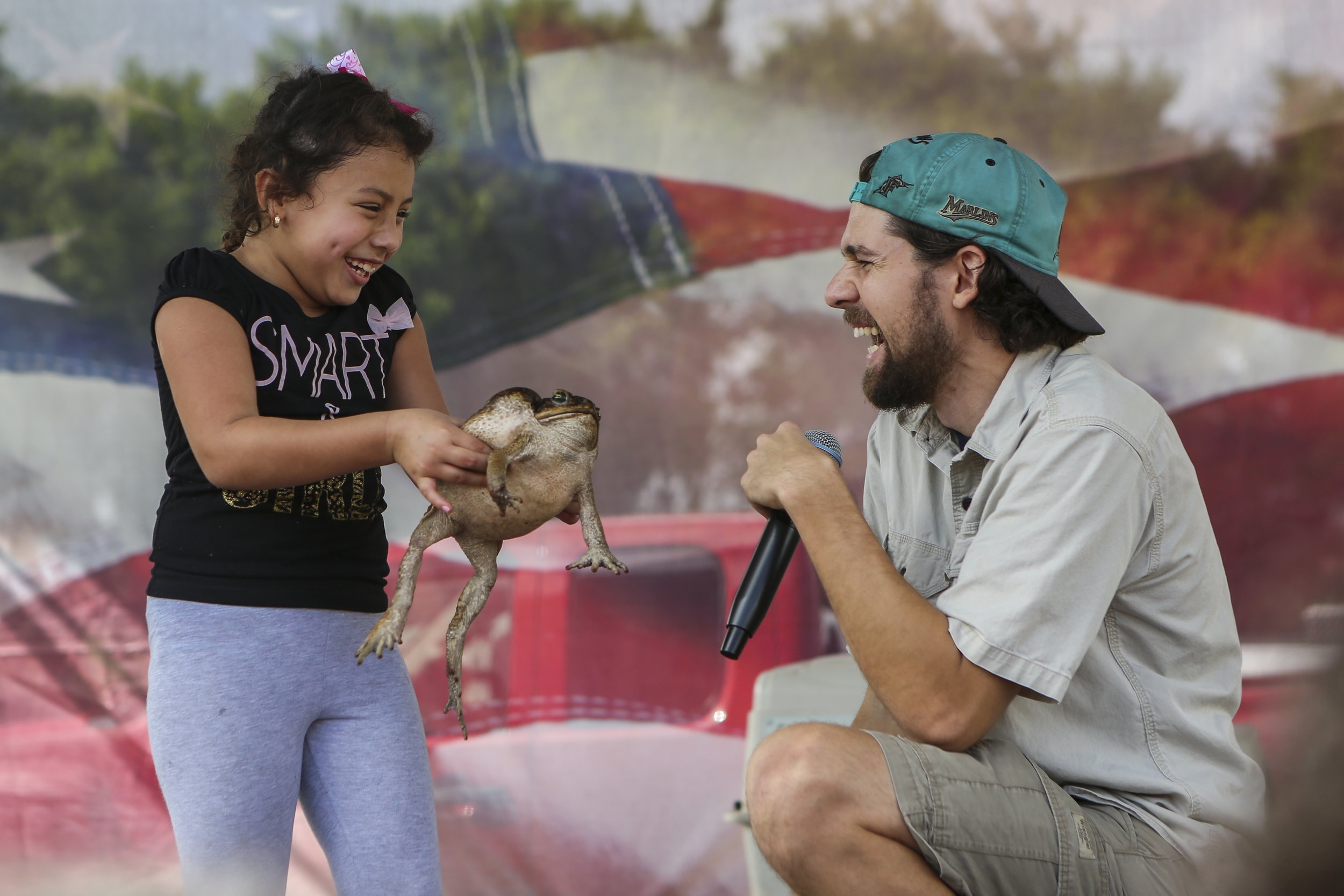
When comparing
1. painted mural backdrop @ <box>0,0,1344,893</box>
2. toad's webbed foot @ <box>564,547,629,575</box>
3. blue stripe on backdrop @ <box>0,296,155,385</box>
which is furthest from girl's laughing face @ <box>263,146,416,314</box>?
blue stripe on backdrop @ <box>0,296,155,385</box>

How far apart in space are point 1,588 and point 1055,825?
2641 mm

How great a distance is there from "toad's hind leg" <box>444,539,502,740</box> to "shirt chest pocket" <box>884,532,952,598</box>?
66 centimetres

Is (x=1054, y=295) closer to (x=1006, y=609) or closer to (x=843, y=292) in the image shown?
(x=843, y=292)

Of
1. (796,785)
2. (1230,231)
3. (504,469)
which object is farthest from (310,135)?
(1230,231)

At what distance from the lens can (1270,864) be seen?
680 millimetres

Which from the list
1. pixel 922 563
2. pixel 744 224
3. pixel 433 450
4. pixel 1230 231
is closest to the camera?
pixel 433 450

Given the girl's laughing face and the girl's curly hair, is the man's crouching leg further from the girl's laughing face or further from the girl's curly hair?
the girl's curly hair

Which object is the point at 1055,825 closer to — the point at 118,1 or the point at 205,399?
the point at 205,399

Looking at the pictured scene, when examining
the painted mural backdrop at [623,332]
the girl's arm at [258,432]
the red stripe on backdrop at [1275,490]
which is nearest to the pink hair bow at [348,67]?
the girl's arm at [258,432]

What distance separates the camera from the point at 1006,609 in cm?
133

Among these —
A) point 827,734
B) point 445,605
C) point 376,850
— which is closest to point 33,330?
point 445,605

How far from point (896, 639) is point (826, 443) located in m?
0.39

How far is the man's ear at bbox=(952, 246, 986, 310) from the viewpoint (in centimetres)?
161

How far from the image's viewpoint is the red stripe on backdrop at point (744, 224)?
119 inches
